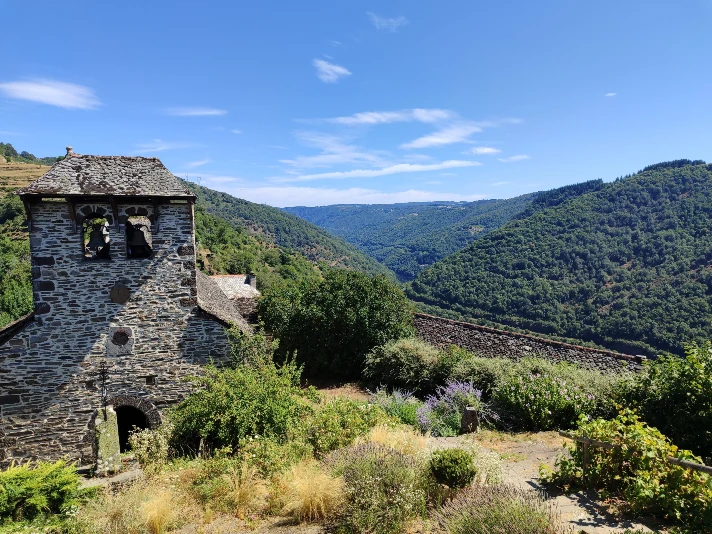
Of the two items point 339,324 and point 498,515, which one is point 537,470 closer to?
point 498,515

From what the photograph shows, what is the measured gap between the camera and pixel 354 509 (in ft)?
Result: 17.6

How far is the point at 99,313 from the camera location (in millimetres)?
10375

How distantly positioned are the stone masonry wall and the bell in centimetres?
73

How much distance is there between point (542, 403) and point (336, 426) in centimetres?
602

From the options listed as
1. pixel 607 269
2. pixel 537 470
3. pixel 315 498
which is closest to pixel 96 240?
pixel 315 498

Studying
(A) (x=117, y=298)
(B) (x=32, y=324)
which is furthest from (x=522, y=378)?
(B) (x=32, y=324)

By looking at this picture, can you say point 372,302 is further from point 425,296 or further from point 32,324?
point 425,296

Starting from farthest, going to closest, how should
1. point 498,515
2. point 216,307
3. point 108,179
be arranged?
point 216,307 < point 108,179 < point 498,515

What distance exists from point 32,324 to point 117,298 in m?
2.00

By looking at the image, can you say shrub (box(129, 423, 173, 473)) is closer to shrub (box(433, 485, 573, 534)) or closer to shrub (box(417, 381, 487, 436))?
shrub (box(433, 485, 573, 534))

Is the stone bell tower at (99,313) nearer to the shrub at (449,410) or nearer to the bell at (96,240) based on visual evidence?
the bell at (96,240)

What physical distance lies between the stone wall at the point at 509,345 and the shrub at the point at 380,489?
10055mm

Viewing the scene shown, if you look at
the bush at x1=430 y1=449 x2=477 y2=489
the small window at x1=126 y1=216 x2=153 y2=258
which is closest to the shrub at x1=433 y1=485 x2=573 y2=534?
the bush at x1=430 y1=449 x2=477 y2=489

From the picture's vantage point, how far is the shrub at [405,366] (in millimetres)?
15617
